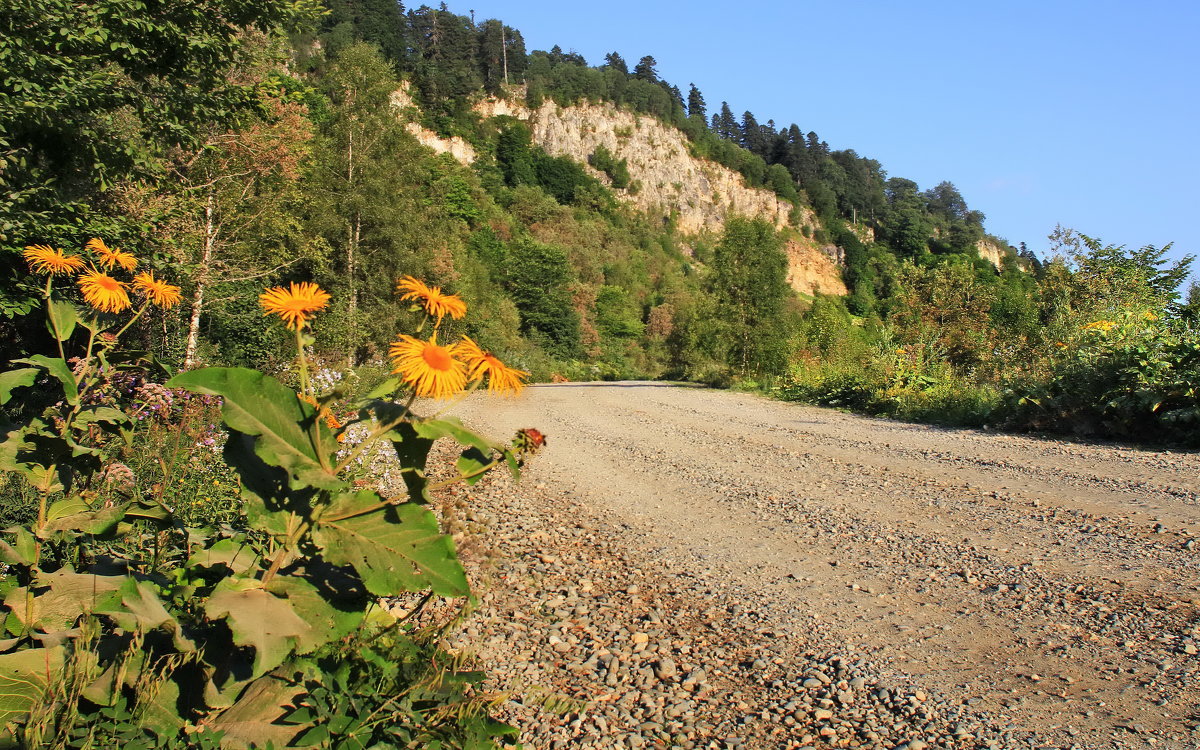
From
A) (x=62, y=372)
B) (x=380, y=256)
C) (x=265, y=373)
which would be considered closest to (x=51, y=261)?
(x=62, y=372)

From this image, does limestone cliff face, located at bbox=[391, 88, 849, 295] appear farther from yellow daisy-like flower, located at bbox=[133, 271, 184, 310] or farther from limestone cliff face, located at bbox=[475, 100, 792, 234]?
yellow daisy-like flower, located at bbox=[133, 271, 184, 310]

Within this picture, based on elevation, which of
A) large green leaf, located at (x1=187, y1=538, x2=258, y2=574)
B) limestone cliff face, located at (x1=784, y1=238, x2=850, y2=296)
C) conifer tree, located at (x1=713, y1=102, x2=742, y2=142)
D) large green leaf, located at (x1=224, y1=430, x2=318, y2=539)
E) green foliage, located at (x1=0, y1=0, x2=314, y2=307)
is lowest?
large green leaf, located at (x1=187, y1=538, x2=258, y2=574)

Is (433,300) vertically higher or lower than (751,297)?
lower

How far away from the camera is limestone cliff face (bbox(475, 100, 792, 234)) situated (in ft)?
377

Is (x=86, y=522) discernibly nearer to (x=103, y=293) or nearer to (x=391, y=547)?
(x=103, y=293)

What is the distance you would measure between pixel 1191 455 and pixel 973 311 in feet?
51.9

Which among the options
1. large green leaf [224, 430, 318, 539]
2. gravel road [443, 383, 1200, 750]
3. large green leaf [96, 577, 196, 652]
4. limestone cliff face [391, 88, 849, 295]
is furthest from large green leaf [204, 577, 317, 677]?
limestone cliff face [391, 88, 849, 295]

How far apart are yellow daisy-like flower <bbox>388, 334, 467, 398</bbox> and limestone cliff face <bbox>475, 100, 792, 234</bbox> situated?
114 metres

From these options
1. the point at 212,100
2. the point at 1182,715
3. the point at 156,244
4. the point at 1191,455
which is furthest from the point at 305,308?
the point at 156,244

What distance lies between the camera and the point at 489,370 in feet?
6.31

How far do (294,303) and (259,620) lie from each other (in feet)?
2.50

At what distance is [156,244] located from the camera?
43.2ft

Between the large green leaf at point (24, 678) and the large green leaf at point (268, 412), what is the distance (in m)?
0.83

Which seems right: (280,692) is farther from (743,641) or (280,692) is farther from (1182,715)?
(1182,715)
